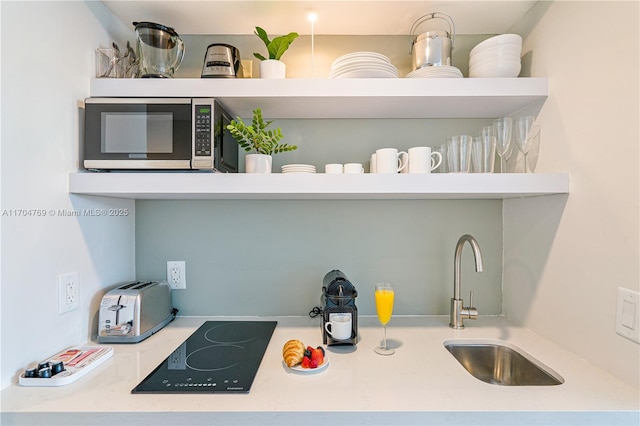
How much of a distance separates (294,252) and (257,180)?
0.51 meters

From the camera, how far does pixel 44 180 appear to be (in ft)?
3.48

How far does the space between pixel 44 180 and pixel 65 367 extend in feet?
1.92

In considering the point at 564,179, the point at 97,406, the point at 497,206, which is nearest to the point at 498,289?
the point at 497,206

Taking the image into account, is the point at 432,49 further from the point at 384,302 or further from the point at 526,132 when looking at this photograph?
the point at 384,302

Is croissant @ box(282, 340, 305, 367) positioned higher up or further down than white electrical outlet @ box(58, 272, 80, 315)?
further down

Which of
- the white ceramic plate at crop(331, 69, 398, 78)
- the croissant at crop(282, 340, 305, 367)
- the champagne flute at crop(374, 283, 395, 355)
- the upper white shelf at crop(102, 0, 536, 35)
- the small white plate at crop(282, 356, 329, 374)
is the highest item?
the upper white shelf at crop(102, 0, 536, 35)

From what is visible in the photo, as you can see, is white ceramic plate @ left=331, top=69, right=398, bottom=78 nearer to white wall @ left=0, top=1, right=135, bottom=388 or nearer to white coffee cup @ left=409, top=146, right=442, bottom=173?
white coffee cup @ left=409, top=146, right=442, bottom=173

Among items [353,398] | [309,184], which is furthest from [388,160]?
[353,398]

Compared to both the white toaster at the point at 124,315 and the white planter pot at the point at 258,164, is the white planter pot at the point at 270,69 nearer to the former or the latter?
the white planter pot at the point at 258,164

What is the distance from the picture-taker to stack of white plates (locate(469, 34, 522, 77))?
4.18ft

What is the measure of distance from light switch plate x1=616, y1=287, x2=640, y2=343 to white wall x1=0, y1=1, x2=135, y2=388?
1743 millimetres

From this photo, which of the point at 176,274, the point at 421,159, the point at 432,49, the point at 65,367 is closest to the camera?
the point at 65,367

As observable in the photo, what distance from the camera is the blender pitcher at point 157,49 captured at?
125cm

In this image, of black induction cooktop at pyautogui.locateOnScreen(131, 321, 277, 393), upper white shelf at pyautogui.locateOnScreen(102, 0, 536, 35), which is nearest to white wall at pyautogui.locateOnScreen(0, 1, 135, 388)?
upper white shelf at pyautogui.locateOnScreen(102, 0, 536, 35)
